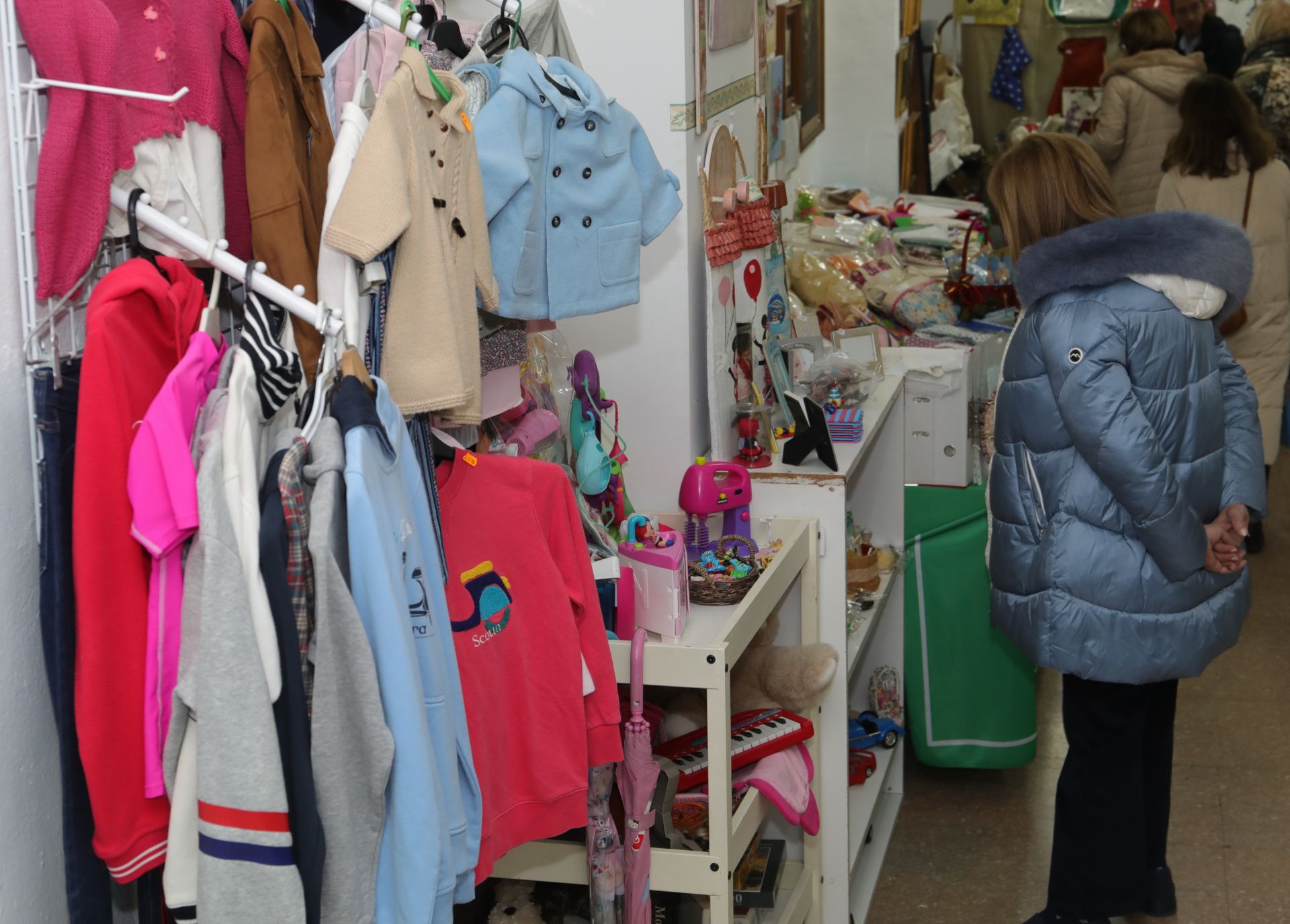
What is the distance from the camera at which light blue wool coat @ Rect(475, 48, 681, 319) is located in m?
2.01

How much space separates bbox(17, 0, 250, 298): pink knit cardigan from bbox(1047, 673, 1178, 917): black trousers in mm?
2052

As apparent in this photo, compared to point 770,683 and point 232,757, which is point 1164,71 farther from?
point 232,757

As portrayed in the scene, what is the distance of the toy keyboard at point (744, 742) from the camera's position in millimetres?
2451

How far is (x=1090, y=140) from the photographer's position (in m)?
5.75

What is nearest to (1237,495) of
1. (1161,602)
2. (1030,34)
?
(1161,602)

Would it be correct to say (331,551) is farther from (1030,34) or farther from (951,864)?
(1030,34)

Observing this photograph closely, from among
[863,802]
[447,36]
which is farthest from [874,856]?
[447,36]

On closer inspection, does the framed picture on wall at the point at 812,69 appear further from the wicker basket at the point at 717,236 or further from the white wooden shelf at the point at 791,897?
the white wooden shelf at the point at 791,897

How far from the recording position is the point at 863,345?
3.46 metres

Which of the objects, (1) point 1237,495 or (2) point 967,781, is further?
(2) point 967,781

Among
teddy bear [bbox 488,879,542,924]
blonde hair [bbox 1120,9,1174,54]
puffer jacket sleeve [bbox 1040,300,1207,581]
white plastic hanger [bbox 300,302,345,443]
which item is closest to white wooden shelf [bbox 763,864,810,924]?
teddy bear [bbox 488,879,542,924]

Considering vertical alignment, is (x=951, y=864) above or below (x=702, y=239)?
below

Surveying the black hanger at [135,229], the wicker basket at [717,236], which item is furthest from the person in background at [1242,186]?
the black hanger at [135,229]

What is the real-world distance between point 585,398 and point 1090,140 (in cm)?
404
